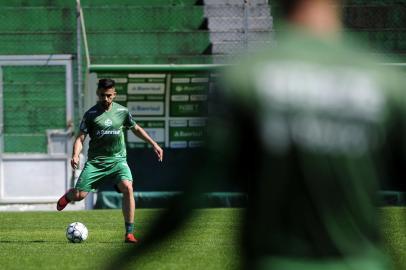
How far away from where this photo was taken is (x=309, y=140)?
2611 millimetres

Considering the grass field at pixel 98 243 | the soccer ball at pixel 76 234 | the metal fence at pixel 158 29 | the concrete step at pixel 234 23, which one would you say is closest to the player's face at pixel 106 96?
the grass field at pixel 98 243

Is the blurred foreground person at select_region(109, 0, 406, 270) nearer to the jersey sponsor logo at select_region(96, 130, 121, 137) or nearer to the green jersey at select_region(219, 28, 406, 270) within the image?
the green jersey at select_region(219, 28, 406, 270)

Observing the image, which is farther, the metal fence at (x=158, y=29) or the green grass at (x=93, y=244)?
the metal fence at (x=158, y=29)

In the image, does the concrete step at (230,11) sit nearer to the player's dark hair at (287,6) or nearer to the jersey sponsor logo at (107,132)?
the jersey sponsor logo at (107,132)

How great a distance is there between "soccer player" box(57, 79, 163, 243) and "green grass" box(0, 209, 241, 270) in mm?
606

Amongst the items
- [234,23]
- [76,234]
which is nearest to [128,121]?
[76,234]

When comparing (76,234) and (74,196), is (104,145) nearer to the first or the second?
(74,196)

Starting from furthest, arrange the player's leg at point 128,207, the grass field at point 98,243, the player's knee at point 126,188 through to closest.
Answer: the player's knee at point 126,188
the player's leg at point 128,207
the grass field at point 98,243

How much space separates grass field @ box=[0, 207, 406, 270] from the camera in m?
9.71

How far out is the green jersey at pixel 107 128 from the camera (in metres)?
13.3

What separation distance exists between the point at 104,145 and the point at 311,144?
11.0 metres

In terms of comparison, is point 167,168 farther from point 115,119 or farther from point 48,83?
point 115,119

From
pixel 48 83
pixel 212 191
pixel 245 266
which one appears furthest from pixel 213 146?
pixel 48 83

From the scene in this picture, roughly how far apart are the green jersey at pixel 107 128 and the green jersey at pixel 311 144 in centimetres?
1066
